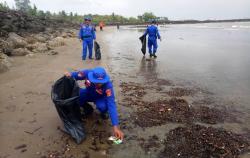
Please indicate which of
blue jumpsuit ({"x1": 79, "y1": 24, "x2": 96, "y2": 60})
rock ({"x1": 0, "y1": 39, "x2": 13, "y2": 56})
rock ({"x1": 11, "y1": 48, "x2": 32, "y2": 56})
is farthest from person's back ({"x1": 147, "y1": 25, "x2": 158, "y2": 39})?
rock ({"x1": 0, "y1": 39, "x2": 13, "y2": 56})

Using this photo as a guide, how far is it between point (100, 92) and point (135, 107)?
1.35 metres

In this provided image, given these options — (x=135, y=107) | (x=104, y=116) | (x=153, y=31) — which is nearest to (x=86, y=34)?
(x=153, y=31)

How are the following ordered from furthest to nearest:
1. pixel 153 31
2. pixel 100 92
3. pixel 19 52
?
pixel 153 31 < pixel 19 52 < pixel 100 92

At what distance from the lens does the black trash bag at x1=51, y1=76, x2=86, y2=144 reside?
436 centimetres

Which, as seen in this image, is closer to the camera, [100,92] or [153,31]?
[100,92]

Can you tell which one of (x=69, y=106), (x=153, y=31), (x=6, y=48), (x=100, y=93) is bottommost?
(x=69, y=106)

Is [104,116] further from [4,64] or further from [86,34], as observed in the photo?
[86,34]

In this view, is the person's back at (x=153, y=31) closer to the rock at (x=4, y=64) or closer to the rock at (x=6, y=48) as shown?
the rock at (x=4, y=64)

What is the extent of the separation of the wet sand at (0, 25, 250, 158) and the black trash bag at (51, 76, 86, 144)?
0.16 metres

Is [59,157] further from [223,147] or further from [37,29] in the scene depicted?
[37,29]

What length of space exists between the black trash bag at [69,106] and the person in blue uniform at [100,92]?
0.20 meters

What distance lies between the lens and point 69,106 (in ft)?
14.5

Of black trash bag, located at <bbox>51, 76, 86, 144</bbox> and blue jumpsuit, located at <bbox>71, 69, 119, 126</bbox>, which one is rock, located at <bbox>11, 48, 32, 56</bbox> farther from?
black trash bag, located at <bbox>51, 76, 86, 144</bbox>

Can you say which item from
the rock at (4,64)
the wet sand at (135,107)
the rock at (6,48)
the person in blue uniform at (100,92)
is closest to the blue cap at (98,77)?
the person in blue uniform at (100,92)
